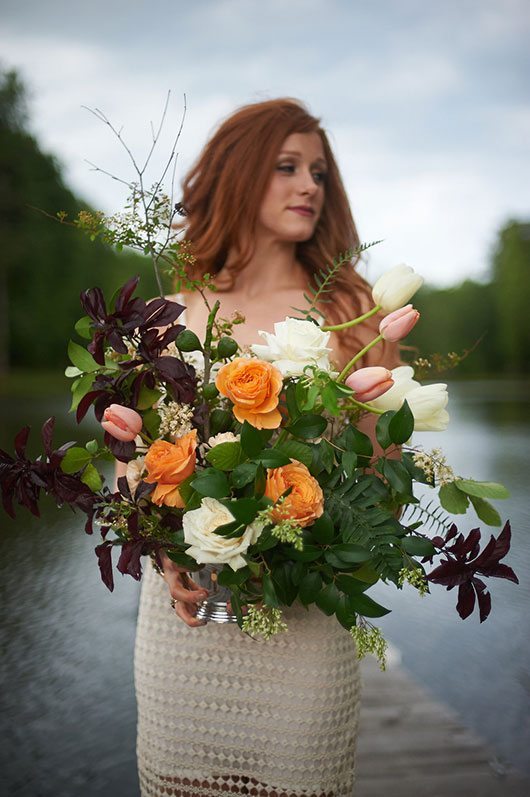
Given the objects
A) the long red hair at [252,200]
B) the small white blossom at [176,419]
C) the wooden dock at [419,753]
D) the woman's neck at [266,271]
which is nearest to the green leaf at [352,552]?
the small white blossom at [176,419]

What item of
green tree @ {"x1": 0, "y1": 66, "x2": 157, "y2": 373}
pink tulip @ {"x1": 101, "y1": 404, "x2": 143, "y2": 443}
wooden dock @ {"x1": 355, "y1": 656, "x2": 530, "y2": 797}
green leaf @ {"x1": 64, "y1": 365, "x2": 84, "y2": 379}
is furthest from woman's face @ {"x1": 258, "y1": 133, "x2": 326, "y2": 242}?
green tree @ {"x1": 0, "y1": 66, "x2": 157, "y2": 373}

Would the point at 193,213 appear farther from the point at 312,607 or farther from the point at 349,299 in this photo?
the point at 312,607

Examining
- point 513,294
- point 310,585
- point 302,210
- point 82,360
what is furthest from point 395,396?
point 513,294

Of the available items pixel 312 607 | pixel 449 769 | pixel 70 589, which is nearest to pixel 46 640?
pixel 70 589

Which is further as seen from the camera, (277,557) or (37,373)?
(37,373)

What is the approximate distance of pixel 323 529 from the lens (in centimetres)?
102

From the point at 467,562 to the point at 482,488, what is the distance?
9 centimetres

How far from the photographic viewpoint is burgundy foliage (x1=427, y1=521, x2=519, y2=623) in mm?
1036

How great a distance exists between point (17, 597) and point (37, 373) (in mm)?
14899

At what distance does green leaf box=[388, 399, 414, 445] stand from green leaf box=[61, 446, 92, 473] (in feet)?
1.24

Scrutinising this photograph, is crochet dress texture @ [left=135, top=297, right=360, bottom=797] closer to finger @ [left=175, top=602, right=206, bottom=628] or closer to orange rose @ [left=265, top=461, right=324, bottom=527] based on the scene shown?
finger @ [left=175, top=602, right=206, bottom=628]

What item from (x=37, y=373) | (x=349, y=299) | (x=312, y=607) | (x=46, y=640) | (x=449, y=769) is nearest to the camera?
(x=312, y=607)

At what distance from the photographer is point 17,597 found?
15.8ft

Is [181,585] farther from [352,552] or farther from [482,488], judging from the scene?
[482,488]
